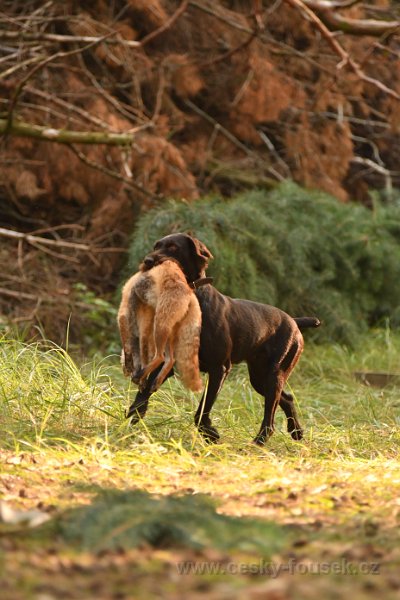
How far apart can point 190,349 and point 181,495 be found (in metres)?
1.08

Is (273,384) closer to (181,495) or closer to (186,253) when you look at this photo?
(186,253)

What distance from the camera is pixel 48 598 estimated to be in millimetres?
2521

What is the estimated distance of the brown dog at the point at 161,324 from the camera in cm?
470

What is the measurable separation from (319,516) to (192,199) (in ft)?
22.8

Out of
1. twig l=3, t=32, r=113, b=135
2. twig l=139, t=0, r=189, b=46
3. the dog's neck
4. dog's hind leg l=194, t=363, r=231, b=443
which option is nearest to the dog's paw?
dog's hind leg l=194, t=363, r=231, b=443

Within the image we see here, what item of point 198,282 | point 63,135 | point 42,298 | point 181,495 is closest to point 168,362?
point 198,282

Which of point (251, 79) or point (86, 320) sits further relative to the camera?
point (251, 79)

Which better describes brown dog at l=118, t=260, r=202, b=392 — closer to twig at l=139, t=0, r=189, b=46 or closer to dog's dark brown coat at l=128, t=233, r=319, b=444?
dog's dark brown coat at l=128, t=233, r=319, b=444

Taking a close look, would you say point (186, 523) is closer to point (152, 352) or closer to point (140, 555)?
point (140, 555)

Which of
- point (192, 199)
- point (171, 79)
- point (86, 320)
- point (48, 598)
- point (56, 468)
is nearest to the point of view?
point (48, 598)

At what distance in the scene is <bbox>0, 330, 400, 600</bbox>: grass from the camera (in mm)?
2819

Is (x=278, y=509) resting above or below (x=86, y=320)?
above

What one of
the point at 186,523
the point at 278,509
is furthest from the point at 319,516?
the point at 186,523

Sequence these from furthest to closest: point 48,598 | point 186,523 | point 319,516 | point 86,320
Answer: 1. point 86,320
2. point 319,516
3. point 186,523
4. point 48,598
